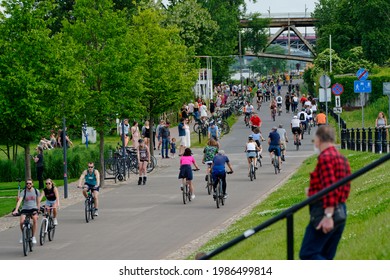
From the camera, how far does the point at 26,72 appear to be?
31.0 meters

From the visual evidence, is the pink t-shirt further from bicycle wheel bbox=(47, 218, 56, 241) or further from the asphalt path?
bicycle wheel bbox=(47, 218, 56, 241)

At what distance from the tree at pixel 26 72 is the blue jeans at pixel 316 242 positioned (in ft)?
70.6

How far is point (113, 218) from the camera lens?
27.6 meters

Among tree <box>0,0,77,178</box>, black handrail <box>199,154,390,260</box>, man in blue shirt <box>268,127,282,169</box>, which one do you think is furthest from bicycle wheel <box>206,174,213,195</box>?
black handrail <box>199,154,390,260</box>

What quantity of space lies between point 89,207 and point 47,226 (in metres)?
3.65

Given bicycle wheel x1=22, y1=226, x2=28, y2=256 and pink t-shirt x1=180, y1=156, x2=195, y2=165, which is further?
pink t-shirt x1=180, y1=156, x2=195, y2=165

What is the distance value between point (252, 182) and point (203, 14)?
6299 centimetres

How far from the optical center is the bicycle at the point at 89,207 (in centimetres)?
2714

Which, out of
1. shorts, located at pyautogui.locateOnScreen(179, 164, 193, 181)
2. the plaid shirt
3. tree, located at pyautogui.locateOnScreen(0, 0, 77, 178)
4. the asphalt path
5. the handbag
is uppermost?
tree, located at pyautogui.locateOnScreen(0, 0, 77, 178)

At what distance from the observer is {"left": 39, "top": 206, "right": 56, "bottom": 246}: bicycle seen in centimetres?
2348

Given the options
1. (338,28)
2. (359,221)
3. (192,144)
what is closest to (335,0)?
(338,28)

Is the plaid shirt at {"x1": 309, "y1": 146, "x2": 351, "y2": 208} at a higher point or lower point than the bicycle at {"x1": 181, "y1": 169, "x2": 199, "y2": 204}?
higher

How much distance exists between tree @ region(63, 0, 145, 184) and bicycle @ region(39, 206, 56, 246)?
41.5 ft
